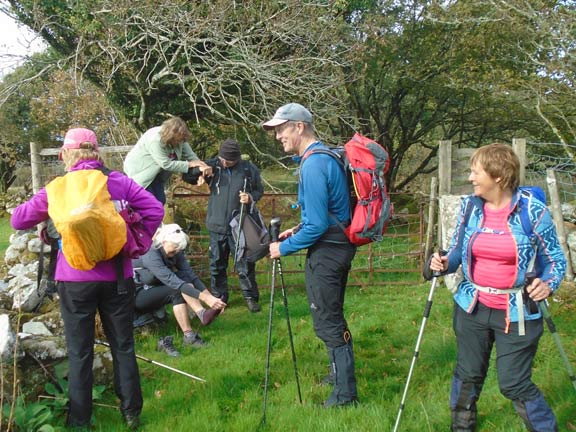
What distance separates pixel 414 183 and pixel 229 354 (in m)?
13.8

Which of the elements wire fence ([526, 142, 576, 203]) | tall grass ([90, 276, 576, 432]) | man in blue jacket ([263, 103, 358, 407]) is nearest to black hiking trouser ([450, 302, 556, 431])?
tall grass ([90, 276, 576, 432])

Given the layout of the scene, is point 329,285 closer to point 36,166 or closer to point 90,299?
point 90,299

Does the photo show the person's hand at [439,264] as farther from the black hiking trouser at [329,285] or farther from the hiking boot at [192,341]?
the hiking boot at [192,341]

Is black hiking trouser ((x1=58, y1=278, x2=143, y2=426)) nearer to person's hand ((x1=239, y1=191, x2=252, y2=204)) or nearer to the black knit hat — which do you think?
person's hand ((x1=239, y1=191, x2=252, y2=204))

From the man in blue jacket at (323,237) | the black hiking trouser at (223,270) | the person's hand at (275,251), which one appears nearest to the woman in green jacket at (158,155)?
the black hiking trouser at (223,270)

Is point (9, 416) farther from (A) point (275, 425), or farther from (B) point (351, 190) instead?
(B) point (351, 190)

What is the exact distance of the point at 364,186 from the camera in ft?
11.5

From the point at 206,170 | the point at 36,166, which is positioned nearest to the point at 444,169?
the point at 206,170

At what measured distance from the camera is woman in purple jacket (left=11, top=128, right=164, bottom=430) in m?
3.14

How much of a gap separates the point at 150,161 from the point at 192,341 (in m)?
2.18

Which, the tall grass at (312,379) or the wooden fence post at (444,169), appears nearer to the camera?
the tall grass at (312,379)

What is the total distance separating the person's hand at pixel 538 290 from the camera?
2785 mm

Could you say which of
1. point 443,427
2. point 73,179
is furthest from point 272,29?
point 443,427

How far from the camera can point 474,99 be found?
14008 mm
